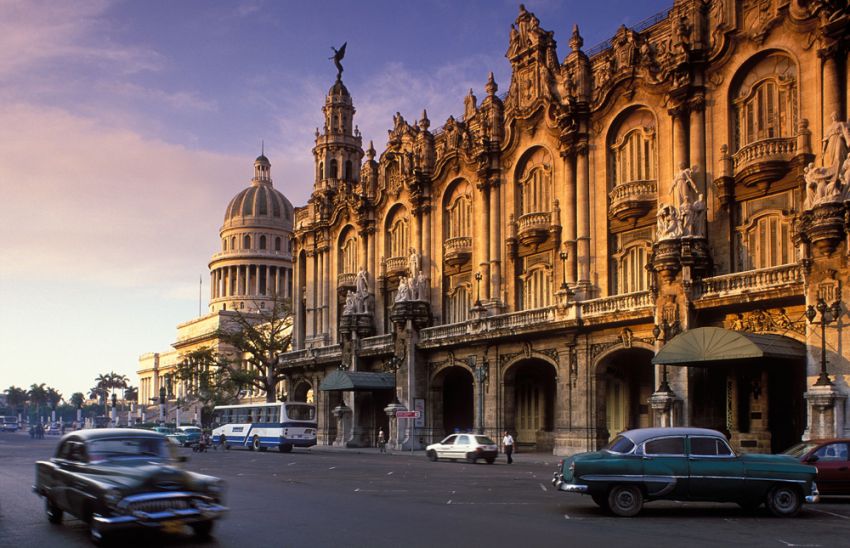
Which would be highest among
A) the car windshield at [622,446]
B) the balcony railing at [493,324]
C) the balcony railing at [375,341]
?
the balcony railing at [493,324]

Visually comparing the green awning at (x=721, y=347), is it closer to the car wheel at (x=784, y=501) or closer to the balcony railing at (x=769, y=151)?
the balcony railing at (x=769, y=151)

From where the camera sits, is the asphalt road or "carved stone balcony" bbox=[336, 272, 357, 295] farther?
"carved stone balcony" bbox=[336, 272, 357, 295]

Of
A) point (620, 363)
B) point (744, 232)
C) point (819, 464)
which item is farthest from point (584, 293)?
point (819, 464)

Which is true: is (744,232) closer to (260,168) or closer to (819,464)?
(819,464)

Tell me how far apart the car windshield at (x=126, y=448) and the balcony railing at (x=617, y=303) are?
25380mm

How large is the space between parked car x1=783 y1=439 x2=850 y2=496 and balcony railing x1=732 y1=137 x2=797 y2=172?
54.9 ft

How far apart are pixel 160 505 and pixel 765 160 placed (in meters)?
28.6

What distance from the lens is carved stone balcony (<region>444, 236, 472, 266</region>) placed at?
5347cm

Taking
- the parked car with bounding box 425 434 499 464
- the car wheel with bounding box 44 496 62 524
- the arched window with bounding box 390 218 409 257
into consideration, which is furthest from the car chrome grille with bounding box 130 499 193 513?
the arched window with bounding box 390 218 409 257

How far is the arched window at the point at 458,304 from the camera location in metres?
54.1

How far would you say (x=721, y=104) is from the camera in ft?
128

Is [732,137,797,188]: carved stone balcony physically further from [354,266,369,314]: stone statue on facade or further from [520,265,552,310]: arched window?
[354,266,369,314]: stone statue on facade

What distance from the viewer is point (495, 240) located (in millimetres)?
51000

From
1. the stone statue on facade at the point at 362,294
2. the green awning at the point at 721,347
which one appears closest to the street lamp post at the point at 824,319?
the green awning at the point at 721,347
